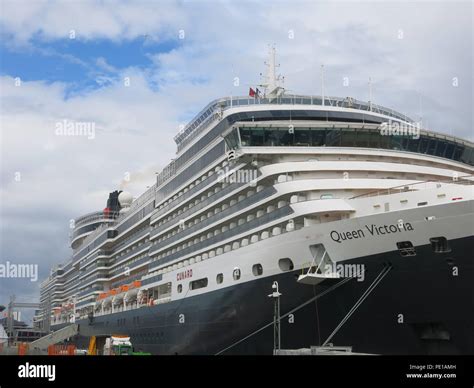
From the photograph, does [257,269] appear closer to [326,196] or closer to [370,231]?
[326,196]

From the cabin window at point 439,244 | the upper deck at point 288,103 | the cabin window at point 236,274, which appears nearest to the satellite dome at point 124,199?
the upper deck at point 288,103

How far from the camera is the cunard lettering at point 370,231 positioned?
21492mm

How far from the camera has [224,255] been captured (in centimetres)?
2894

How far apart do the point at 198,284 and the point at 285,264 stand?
7.55 meters

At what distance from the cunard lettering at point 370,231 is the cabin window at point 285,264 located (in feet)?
8.37

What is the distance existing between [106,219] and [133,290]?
86.3 feet

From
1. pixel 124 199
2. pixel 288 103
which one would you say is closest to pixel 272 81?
pixel 288 103

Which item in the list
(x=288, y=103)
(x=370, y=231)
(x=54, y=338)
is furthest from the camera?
(x=54, y=338)

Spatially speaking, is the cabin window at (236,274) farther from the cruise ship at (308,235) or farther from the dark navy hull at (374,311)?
the dark navy hull at (374,311)

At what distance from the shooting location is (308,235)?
23.9 meters

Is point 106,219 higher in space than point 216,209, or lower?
higher
